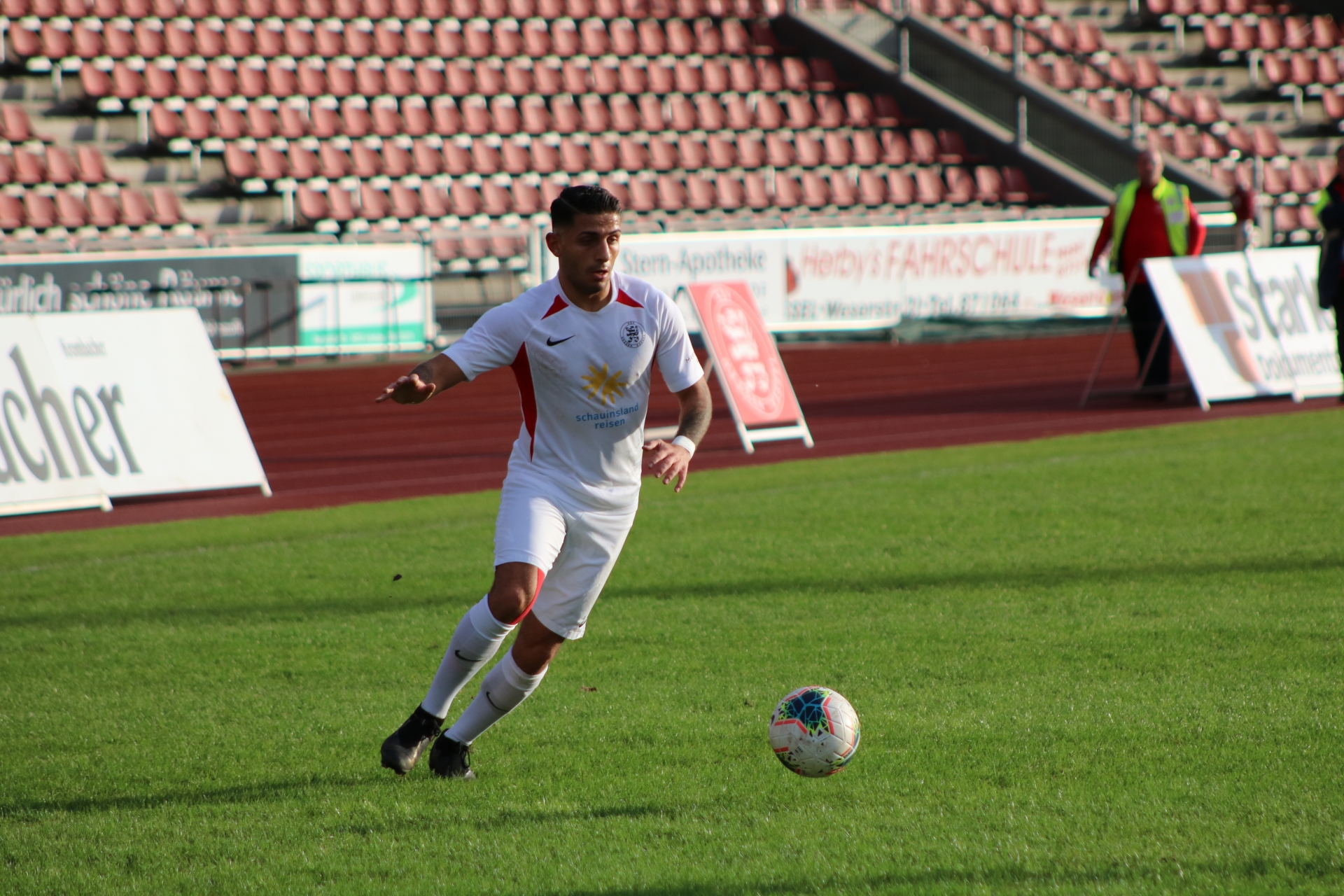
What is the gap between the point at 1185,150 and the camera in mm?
26875

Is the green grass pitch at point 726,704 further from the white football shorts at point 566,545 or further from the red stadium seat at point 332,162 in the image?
the red stadium seat at point 332,162

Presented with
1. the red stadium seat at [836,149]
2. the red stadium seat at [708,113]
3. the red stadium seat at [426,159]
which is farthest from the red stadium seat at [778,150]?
the red stadium seat at [426,159]

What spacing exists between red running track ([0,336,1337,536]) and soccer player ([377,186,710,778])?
6011mm

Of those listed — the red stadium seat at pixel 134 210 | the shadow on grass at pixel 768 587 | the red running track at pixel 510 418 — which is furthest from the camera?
the red stadium seat at pixel 134 210

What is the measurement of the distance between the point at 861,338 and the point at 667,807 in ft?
58.8

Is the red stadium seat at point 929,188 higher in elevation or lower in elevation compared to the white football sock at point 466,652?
lower

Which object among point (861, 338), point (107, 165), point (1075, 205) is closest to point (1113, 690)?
point (861, 338)

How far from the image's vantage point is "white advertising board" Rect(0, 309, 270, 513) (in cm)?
995

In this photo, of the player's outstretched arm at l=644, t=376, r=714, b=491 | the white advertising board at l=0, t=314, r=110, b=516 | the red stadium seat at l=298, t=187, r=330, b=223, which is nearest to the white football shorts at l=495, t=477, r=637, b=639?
the player's outstretched arm at l=644, t=376, r=714, b=491

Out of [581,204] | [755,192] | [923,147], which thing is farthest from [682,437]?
[923,147]

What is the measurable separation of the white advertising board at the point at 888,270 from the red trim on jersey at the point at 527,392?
15644 mm

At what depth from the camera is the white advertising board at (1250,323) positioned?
1385 cm

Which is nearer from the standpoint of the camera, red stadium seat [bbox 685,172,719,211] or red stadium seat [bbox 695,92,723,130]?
red stadium seat [bbox 685,172,719,211]

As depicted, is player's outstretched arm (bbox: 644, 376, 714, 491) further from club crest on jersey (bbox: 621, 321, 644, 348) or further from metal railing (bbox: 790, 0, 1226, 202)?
metal railing (bbox: 790, 0, 1226, 202)
